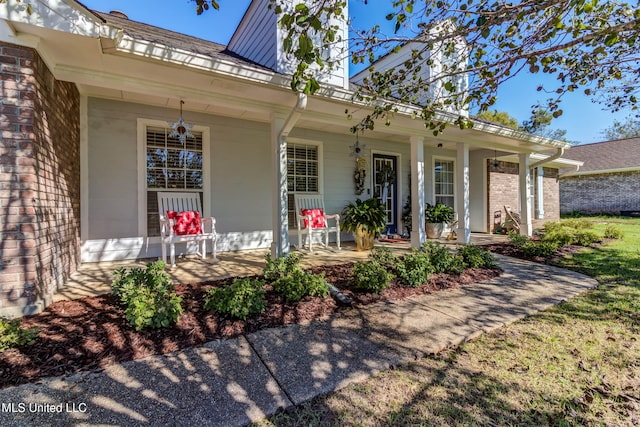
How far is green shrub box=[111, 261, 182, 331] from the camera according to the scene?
7.02 feet

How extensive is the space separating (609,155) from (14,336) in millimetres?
23852

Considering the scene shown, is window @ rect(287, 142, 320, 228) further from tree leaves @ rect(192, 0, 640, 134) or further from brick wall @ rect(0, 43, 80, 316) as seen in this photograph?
brick wall @ rect(0, 43, 80, 316)

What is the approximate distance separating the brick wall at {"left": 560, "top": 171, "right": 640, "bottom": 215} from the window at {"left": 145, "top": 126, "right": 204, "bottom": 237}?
66.5ft

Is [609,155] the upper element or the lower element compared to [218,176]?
upper

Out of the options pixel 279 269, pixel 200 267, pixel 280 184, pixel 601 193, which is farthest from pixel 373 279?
pixel 601 193

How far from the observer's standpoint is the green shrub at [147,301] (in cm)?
214

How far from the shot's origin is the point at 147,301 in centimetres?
223

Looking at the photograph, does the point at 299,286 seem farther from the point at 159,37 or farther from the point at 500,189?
the point at 500,189

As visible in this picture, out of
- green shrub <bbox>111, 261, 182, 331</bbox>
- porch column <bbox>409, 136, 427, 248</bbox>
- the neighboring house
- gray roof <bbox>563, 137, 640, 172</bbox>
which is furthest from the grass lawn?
gray roof <bbox>563, 137, 640, 172</bbox>

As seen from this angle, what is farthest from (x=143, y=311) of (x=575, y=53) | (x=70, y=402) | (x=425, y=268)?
(x=575, y=53)

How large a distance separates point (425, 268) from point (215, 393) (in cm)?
276

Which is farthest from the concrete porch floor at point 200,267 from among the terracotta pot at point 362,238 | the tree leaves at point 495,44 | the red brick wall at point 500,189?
the red brick wall at point 500,189

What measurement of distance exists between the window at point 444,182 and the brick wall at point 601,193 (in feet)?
44.1

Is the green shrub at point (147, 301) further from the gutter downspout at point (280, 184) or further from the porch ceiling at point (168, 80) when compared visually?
the porch ceiling at point (168, 80)
